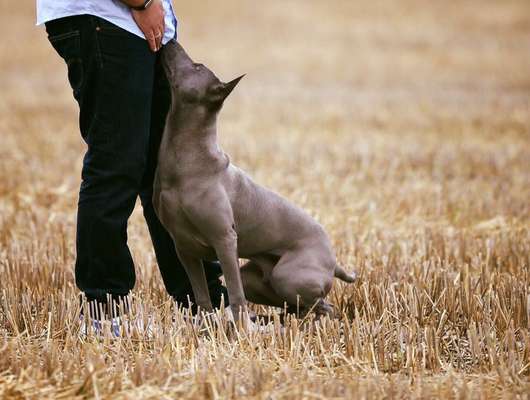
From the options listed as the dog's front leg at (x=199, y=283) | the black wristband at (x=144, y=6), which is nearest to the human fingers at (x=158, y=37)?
the black wristband at (x=144, y=6)

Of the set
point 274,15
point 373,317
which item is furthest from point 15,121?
point 274,15

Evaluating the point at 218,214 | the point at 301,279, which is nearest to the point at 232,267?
the point at 218,214

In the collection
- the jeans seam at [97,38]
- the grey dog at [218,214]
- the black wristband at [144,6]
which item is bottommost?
the grey dog at [218,214]

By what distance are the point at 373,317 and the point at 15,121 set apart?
9604 mm

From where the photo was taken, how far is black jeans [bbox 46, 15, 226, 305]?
155 inches

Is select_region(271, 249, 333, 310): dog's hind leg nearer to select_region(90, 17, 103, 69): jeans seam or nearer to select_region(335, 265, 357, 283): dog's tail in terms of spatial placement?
select_region(335, 265, 357, 283): dog's tail

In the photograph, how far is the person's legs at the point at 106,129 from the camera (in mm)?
3924

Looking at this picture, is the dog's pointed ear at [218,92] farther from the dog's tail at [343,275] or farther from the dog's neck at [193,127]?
the dog's tail at [343,275]

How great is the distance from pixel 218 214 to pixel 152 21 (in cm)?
100

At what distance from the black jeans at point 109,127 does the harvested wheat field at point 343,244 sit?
232 mm

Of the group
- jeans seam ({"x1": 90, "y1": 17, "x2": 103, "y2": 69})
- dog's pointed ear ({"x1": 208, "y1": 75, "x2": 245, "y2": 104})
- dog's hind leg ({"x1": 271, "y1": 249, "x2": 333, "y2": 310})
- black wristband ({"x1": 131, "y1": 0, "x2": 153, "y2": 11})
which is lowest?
dog's hind leg ({"x1": 271, "y1": 249, "x2": 333, "y2": 310})

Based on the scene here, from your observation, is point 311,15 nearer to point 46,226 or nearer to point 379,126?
point 379,126

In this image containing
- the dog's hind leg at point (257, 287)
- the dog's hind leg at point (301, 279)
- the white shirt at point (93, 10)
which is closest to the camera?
the white shirt at point (93, 10)

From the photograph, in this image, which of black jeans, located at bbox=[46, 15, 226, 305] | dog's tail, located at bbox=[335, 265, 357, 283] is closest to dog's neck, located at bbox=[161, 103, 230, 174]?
black jeans, located at bbox=[46, 15, 226, 305]
